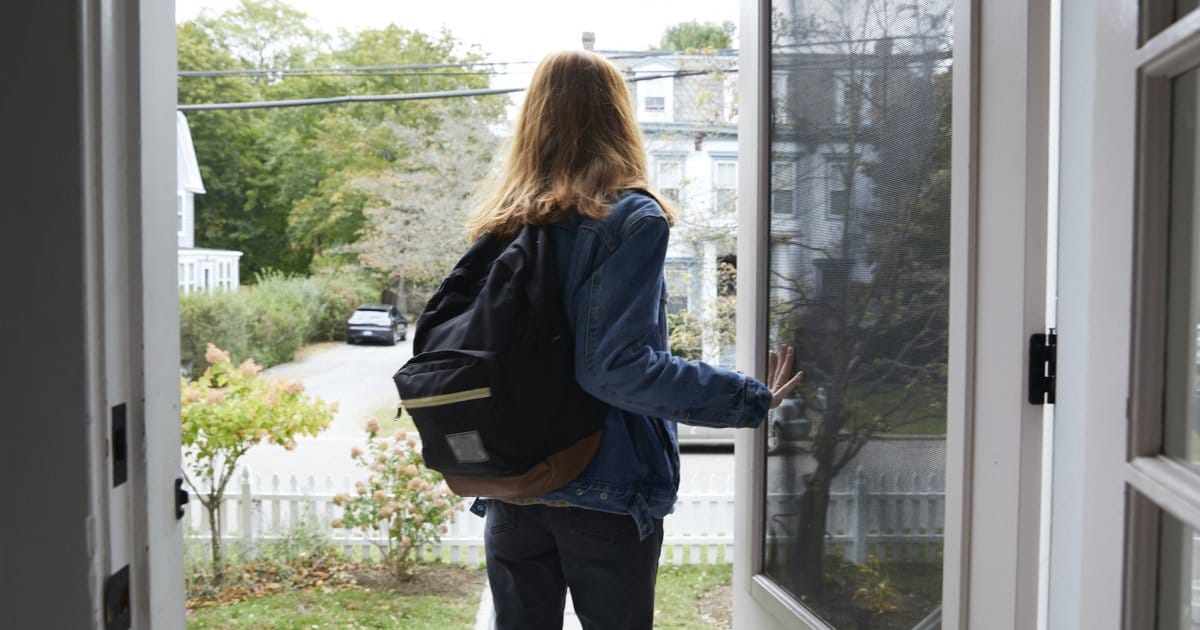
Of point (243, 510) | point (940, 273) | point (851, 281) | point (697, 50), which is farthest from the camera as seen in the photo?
point (697, 50)

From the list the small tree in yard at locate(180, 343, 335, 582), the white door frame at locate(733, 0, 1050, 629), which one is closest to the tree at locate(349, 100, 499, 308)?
the small tree in yard at locate(180, 343, 335, 582)

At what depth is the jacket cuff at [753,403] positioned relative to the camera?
1362 millimetres

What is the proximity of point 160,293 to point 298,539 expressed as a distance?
12.8ft

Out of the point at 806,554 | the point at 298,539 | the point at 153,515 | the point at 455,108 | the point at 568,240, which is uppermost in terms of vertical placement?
the point at 455,108

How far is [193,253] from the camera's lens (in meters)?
6.71

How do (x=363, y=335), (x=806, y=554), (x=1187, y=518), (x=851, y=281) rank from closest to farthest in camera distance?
(x=1187, y=518), (x=851, y=281), (x=806, y=554), (x=363, y=335)

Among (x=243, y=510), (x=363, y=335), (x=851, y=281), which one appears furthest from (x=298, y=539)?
(x=851, y=281)

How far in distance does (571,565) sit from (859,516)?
442mm

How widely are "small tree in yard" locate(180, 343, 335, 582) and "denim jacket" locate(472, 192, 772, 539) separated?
10.3 ft

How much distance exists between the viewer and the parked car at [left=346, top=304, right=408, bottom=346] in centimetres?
685

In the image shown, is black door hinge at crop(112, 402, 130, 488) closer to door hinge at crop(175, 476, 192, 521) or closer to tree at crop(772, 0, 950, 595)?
door hinge at crop(175, 476, 192, 521)

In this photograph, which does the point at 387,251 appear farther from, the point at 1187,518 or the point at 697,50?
the point at 1187,518

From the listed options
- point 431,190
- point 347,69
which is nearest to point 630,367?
point 431,190

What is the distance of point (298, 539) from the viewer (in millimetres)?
4363
